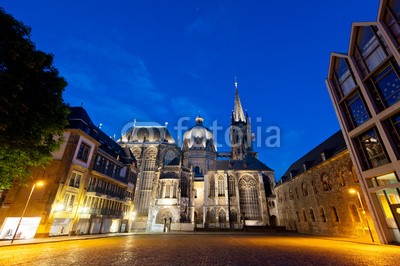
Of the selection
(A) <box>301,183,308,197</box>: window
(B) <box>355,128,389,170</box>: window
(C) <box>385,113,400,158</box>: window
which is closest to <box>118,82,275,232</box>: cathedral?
(A) <box>301,183,308,197</box>: window

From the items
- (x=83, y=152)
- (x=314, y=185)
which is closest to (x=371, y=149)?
(x=314, y=185)

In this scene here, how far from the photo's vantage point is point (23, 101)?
32.8ft

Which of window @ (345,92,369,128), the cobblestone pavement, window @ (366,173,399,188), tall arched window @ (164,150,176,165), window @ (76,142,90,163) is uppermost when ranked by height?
tall arched window @ (164,150,176,165)

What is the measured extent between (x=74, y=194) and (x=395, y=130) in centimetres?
2948

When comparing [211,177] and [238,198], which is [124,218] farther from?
[238,198]

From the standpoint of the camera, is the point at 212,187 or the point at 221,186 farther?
the point at 212,187

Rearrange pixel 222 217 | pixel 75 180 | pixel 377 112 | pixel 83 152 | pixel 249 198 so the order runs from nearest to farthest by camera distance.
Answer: pixel 377 112
pixel 75 180
pixel 83 152
pixel 222 217
pixel 249 198

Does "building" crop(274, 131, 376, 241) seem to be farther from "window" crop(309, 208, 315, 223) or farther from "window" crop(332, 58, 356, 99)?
"window" crop(332, 58, 356, 99)

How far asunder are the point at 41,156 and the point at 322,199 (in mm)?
29000

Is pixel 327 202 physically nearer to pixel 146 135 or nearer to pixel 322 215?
pixel 322 215

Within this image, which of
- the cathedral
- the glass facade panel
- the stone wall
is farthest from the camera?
the cathedral

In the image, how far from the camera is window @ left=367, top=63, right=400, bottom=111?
39.3 ft

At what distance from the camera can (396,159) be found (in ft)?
38.3

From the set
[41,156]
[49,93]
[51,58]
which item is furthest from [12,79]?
[41,156]
